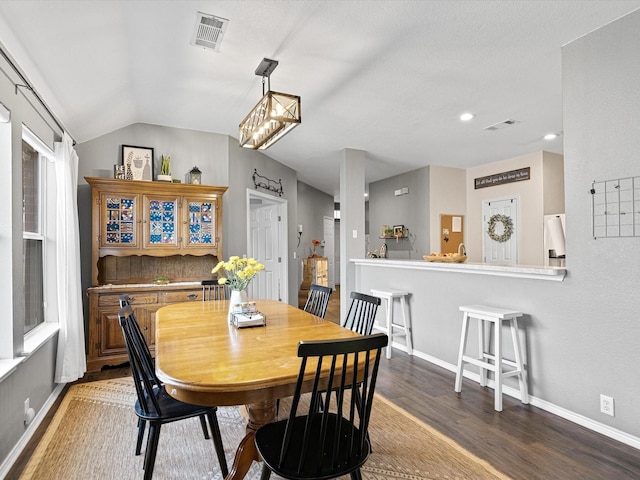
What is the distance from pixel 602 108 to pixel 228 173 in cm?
402

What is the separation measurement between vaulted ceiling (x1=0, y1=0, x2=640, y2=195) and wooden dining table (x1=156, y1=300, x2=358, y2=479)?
6.25 ft

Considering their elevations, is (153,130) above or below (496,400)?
above

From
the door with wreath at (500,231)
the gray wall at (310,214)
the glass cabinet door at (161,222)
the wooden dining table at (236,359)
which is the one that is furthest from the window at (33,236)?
the door with wreath at (500,231)

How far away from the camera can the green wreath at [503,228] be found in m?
5.90

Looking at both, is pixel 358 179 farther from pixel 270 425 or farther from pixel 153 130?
pixel 270 425

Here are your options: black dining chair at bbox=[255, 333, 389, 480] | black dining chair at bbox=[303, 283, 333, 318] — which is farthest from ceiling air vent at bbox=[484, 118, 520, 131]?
black dining chair at bbox=[255, 333, 389, 480]

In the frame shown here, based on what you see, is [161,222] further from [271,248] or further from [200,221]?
[271,248]

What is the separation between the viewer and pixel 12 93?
7.52 feet

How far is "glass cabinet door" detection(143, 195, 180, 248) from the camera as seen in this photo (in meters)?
4.19

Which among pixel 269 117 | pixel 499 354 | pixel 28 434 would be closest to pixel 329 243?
pixel 499 354

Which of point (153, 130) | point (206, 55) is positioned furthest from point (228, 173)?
point (206, 55)

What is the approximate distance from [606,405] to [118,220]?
14.9 feet

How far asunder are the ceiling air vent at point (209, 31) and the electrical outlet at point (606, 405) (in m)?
3.47

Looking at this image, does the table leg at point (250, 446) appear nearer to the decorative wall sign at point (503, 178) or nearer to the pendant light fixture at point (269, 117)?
the pendant light fixture at point (269, 117)
